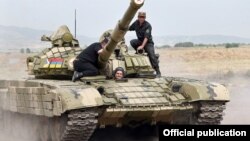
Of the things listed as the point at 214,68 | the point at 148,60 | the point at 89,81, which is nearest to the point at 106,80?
the point at 89,81

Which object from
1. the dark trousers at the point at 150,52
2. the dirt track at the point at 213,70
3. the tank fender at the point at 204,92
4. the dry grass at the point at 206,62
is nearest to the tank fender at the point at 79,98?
the tank fender at the point at 204,92

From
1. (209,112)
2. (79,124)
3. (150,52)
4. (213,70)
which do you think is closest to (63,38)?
(150,52)

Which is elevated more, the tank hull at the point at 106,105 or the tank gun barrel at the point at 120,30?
the tank gun barrel at the point at 120,30

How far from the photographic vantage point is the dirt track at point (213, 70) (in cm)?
2331

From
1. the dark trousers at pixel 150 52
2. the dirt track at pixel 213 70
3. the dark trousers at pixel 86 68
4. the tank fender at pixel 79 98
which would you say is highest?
the dark trousers at pixel 150 52

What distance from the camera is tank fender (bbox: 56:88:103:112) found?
15336 millimetres

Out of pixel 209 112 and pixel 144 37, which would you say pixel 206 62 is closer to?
pixel 144 37

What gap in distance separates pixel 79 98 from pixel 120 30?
1755 millimetres

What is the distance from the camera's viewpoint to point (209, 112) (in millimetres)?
16969

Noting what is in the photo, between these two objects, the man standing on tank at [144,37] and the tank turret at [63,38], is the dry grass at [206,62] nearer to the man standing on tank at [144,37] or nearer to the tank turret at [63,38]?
the tank turret at [63,38]

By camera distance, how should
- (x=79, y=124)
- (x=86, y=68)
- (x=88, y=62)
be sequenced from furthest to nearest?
(x=88, y=62) < (x=86, y=68) < (x=79, y=124)

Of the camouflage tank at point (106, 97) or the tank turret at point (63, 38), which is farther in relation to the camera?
the tank turret at point (63, 38)

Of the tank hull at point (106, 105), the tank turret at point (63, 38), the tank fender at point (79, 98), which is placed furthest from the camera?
the tank turret at point (63, 38)

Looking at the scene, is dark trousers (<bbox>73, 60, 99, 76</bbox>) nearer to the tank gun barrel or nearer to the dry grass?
the tank gun barrel
